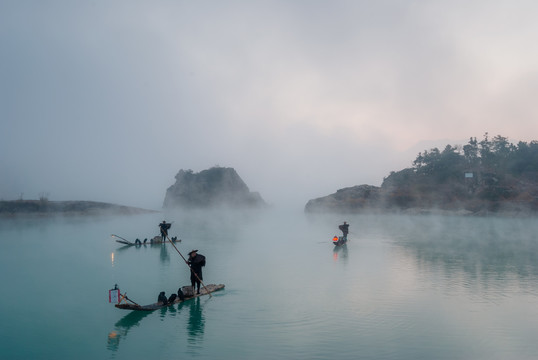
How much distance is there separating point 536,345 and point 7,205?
9613 centimetres

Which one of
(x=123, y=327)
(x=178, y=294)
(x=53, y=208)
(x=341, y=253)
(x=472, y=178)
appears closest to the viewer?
(x=123, y=327)

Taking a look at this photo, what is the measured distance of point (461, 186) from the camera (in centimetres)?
9806

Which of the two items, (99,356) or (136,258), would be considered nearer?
(99,356)

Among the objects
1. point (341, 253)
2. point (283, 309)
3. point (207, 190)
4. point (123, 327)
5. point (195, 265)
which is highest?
point (207, 190)

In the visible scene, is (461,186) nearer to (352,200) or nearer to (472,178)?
(472,178)

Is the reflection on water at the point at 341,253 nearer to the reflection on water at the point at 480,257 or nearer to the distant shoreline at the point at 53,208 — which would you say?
the reflection on water at the point at 480,257

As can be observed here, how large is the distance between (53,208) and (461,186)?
108781 mm

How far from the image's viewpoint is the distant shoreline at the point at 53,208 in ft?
261

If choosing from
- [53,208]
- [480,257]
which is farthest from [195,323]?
[53,208]

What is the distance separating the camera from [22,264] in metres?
26.3

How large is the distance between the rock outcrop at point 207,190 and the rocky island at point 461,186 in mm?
58314

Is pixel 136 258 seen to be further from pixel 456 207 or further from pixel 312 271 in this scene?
pixel 456 207

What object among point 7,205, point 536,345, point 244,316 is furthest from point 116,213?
point 536,345

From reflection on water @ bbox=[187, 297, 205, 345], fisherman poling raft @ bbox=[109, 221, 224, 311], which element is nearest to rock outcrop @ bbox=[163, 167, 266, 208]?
fisherman poling raft @ bbox=[109, 221, 224, 311]
